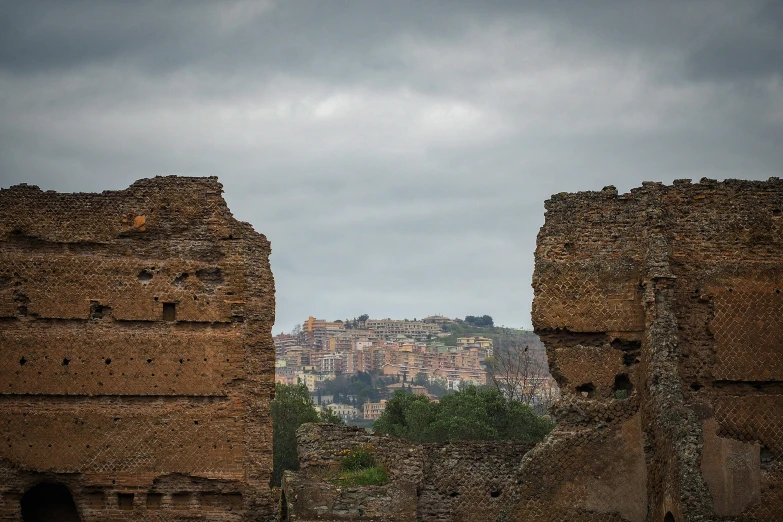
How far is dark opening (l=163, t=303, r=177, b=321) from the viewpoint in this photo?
67.2 feet

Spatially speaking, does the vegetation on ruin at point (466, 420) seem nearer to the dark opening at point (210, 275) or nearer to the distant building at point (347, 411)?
the dark opening at point (210, 275)

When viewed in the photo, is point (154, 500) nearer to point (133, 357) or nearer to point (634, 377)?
point (133, 357)

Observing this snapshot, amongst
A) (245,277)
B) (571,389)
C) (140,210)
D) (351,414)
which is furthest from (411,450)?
(351,414)

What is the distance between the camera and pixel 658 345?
18.4 meters

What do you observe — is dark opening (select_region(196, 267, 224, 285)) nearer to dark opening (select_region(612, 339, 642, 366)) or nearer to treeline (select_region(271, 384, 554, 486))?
dark opening (select_region(612, 339, 642, 366))

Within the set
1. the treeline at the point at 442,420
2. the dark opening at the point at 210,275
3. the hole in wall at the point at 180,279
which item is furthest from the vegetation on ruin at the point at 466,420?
the hole in wall at the point at 180,279

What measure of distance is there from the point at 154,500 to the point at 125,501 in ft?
1.58

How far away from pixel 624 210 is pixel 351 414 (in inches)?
5206

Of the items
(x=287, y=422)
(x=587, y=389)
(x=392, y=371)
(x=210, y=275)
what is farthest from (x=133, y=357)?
(x=392, y=371)

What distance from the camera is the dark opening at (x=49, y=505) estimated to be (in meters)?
20.7

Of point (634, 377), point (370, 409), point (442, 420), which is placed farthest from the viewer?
point (370, 409)

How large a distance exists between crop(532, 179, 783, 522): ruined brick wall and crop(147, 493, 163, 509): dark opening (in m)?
6.06

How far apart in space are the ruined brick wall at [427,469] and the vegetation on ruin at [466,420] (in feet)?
62.7

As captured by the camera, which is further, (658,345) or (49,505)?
(49,505)
